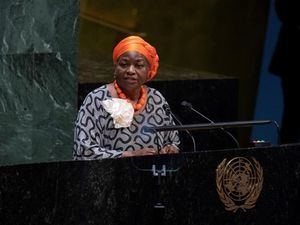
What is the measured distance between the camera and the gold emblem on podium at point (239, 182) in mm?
7832

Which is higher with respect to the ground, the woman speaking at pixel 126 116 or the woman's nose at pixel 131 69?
the woman's nose at pixel 131 69

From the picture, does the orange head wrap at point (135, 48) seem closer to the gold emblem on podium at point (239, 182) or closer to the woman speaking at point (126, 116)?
the woman speaking at point (126, 116)

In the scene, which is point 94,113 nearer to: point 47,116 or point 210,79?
point 47,116

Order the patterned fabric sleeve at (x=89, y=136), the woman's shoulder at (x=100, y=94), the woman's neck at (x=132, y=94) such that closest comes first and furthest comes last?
the patterned fabric sleeve at (x=89, y=136)
the woman's shoulder at (x=100, y=94)
the woman's neck at (x=132, y=94)

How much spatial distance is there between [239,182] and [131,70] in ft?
3.41

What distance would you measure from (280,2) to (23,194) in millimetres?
5918

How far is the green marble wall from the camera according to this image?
26.0 feet

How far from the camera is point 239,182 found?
25.8 ft

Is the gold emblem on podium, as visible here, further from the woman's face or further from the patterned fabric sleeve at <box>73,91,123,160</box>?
the woman's face

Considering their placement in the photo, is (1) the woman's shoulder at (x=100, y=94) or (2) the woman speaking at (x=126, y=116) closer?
(2) the woman speaking at (x=126, y=116)

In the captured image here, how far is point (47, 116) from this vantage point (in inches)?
319

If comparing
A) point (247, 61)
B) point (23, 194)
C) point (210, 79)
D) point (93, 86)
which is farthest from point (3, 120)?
point (247, 61)

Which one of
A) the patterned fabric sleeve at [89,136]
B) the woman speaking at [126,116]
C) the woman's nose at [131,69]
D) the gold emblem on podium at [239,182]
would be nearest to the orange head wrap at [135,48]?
the woman speaking at [126,116]

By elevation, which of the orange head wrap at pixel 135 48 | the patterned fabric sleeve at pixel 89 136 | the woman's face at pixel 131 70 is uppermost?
the orange head wrap at pixel 135 48
